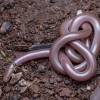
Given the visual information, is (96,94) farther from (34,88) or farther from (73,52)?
(34,88)

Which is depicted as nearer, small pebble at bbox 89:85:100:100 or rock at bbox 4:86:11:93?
small pebble at bbox 89:85:100:100

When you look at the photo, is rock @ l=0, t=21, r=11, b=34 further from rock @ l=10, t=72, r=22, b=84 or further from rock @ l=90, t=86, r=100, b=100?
rock @ l=90, t=86, r=100, b=100

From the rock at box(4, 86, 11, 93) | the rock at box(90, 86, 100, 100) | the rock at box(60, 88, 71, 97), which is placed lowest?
the rock at box(4, 86, 11, 93)

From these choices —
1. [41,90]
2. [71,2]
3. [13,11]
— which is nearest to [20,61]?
[41,90]

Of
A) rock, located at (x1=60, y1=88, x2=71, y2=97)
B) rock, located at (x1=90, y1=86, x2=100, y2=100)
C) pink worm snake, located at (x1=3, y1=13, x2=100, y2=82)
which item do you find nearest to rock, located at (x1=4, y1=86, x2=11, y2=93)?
pink worm snake, located at (x1=3, y1=13, x2=100, y2=82)

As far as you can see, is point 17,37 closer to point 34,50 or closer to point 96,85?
point 34,50

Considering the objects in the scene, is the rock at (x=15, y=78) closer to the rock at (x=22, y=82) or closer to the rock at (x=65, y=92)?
the rock at (x=22, y=82)
